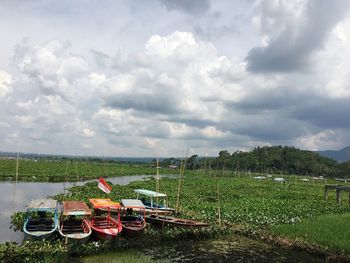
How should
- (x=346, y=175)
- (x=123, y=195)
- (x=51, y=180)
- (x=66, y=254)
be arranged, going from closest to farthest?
(x=66, y=254) → (x=123, y=195) → (x=51, y=180) → (x=346, y=175)

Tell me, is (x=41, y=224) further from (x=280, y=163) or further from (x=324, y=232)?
(x=280, y=163)

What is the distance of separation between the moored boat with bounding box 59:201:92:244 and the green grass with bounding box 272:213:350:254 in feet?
29.1

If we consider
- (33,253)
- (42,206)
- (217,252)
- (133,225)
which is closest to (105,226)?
(133,225)

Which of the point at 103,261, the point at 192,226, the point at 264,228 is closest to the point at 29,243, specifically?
the point at 103,261

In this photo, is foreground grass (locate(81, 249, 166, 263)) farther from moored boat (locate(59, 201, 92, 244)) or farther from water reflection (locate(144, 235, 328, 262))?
moored boat (locate(59, 201, 92, 244))

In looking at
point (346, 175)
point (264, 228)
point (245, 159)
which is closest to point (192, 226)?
point (264, 228)

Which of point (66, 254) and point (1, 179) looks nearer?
point (66, 254)

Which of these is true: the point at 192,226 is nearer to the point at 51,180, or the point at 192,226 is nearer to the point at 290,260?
the point at 290,260

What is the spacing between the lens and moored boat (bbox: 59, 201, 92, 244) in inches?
525

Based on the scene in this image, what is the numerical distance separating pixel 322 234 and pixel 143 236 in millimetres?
7916

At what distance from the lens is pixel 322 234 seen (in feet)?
50.9

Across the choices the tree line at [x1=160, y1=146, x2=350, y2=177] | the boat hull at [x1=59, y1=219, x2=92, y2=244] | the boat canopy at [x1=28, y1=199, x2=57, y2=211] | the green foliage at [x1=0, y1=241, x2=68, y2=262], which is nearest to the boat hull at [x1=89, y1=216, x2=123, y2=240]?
the boat hull at [x1=59, y1=219, x2=92, y2=244]

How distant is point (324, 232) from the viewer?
15922mm

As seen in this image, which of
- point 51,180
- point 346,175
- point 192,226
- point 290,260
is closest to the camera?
point 290,260
